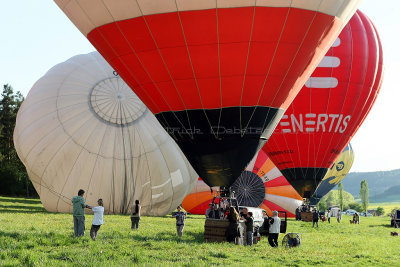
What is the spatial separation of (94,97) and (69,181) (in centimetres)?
319

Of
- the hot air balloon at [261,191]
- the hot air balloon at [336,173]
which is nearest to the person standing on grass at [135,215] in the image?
the hot air balloon at [261,191]

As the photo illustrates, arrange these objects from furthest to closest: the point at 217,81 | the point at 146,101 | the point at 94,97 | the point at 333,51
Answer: the point at 94,97 < the point at 333,51 < the point at 146,101 < the point at 217,81

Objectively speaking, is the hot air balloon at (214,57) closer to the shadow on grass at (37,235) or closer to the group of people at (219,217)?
the group of people at (219,217)

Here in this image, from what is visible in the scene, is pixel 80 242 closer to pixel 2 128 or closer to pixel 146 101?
pixel 146 101

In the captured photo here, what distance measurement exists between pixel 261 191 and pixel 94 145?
9.05 m

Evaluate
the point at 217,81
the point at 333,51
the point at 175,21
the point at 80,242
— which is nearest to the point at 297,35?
the point at 217,81

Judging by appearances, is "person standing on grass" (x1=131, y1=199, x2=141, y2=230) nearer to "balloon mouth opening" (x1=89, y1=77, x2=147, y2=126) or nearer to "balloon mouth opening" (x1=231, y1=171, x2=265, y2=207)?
"balloon mouth opening" (x1=89, y1=77, x2=147, y2=126)

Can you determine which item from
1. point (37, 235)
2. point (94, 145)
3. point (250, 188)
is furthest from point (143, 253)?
point (250, 188)

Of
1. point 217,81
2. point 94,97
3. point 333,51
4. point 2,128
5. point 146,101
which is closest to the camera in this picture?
point 217,81

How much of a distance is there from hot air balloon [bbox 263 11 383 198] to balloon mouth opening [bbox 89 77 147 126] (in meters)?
5.27

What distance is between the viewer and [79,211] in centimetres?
870

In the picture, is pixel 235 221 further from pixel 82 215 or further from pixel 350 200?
pixel 350 200

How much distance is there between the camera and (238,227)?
939 cm

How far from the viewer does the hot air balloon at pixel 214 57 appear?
28.1ft
